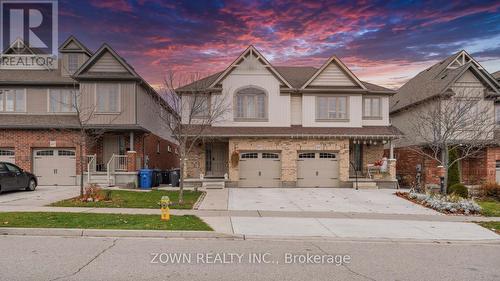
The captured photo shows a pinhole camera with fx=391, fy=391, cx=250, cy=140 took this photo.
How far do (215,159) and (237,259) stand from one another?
56.5 feet

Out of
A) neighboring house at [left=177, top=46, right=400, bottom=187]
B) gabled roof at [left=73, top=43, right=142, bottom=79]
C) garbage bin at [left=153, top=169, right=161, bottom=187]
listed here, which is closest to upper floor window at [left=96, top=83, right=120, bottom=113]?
gabled roof at [left=73, top=43, right=142, bottom=79]

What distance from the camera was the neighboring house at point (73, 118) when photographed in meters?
23.2

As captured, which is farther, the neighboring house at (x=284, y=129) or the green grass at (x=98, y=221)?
the neighboring house at (x=284, y=129)

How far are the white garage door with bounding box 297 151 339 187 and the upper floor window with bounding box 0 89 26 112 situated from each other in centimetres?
1762

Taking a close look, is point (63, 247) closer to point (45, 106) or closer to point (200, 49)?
point (200, 49)

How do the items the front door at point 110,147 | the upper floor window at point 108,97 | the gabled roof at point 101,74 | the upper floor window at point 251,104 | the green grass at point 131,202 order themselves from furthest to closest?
the front door at point 110,147
the upper floor window at point 251,104
the upper floor window at point 108,97
the gabled roof at point 101,74
the green grass at point 131,202

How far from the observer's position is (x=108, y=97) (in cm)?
2342

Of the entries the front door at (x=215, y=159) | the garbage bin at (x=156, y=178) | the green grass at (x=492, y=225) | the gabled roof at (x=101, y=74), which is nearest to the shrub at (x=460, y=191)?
the green grass at (x=492, y=225)

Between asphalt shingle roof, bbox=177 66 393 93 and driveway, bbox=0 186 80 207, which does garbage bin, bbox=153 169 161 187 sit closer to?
driveway, bbox=0 186 80 207

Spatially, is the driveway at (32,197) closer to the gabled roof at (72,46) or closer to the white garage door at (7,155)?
the white garage door at (7,155)

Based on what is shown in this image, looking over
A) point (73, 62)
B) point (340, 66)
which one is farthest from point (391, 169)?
point (73, 62)

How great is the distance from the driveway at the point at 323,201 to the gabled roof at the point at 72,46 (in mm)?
13341

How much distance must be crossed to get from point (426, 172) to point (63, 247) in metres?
23.2

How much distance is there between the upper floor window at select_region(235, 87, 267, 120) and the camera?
24.4 metres
